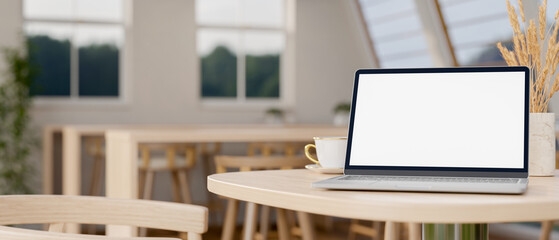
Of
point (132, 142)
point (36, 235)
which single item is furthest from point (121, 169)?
point (36, 235)

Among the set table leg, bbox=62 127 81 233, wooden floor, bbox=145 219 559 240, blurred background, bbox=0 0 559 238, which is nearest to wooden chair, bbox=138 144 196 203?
wooden floor, bbox=145 219 559 240

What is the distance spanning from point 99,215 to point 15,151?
5015 millimetres

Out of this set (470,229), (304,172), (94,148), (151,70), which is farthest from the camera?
(151,70)

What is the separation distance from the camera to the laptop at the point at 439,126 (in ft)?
4.28

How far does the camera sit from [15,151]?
5.96 m

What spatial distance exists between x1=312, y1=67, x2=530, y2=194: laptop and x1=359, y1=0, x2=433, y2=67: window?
15.4 feet

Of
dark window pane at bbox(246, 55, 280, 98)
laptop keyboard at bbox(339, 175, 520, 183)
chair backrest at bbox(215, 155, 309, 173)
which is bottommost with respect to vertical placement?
chair backrest at bbox(215, 155, 309, 173)

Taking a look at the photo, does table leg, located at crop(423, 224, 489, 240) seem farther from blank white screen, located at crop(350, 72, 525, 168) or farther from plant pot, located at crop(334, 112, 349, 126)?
plant pot, located at crop(334, 112, 349, 126)

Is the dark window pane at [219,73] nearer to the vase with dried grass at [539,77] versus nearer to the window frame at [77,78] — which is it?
the window frame at [77,78]

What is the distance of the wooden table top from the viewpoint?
3.14ft

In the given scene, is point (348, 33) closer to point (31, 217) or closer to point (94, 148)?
point (94, 148)

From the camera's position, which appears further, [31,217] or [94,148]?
[94,148]

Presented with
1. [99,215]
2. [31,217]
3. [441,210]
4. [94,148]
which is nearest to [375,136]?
[441,210]

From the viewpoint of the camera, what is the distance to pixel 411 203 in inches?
38.0
